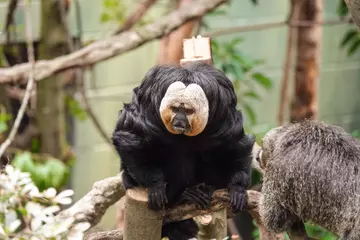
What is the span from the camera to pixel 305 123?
222cm

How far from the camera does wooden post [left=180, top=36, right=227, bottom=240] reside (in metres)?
2.07

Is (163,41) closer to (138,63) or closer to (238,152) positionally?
(138,63)

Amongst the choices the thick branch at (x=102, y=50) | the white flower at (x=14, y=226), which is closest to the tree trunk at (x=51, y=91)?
the thick branch at (x=102, y=50)

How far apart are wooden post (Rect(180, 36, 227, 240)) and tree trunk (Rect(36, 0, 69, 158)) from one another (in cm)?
194

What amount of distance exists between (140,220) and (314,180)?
1.91ft

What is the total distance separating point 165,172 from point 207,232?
0.24 meters

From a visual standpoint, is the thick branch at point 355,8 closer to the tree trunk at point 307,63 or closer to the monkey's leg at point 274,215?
the monkey's leg at point 274,215

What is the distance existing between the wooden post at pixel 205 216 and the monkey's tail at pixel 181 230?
0.17 meters

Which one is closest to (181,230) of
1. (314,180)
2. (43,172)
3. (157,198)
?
(157,198)

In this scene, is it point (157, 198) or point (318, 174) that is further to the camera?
point (318, 174)

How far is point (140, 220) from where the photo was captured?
195cm

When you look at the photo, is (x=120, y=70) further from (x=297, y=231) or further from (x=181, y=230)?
(x=297, y=231)

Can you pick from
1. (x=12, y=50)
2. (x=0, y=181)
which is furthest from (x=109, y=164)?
(x=0, y=181)

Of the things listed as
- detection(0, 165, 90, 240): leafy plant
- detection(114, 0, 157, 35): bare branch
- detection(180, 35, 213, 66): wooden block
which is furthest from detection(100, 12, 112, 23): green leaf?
detection(0, 165, 90, 240): leafy plant
